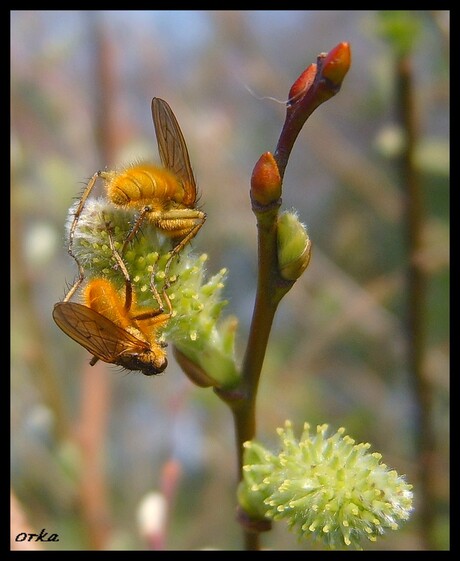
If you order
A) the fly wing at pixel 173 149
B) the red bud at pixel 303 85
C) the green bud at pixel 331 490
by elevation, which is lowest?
the green bud at pixel 331 490

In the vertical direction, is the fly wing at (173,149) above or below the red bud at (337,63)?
above

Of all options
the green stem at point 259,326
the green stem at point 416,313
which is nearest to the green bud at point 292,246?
the green stem at point 259,326

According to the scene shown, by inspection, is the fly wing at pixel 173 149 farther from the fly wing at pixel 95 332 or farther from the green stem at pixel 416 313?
the green stem at pixel 416 313

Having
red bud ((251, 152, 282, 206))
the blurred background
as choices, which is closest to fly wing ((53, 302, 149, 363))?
red bud ((251, 152, 282, 206))

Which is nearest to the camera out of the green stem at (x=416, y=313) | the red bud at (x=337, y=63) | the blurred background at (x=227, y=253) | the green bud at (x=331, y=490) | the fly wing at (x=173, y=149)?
the red bud at (x=337, y=63)

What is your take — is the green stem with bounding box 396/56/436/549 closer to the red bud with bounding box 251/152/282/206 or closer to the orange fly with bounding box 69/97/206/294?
the orange fly with bounding box 69/97/206/294

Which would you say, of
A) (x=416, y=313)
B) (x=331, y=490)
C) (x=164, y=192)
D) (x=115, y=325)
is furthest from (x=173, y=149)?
(x=416, y=313)

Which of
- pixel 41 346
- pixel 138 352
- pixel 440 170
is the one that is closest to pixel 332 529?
pixel 138 352
